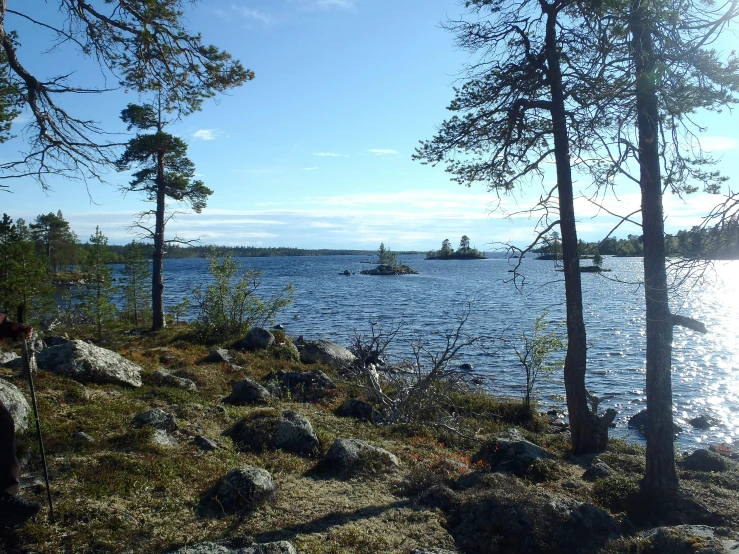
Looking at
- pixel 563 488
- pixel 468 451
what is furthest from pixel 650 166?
pixel 468 451

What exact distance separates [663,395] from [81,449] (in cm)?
793

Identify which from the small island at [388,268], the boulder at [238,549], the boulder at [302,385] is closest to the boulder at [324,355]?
the boulder at [302,385]

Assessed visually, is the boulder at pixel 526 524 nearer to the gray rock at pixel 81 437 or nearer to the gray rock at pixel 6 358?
the gray rock at pixel 81 437

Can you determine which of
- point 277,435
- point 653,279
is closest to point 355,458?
point 277,435

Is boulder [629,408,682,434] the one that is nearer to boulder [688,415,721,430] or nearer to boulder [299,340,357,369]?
boulder [688,415,721,430]

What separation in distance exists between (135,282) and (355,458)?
2630 centimetres

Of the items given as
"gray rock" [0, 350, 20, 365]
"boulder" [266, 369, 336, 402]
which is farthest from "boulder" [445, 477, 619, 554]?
"gray rock" [0, 350, 20, 365]

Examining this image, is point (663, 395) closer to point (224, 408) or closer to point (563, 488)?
point (563, 488)

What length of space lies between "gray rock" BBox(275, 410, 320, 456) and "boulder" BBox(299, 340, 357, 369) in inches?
454

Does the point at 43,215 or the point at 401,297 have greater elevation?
the point at 43,215

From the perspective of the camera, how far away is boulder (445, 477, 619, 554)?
5.54 m

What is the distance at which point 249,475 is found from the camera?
6.05 m

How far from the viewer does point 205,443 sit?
764 cm

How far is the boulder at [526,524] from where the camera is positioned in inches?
218
